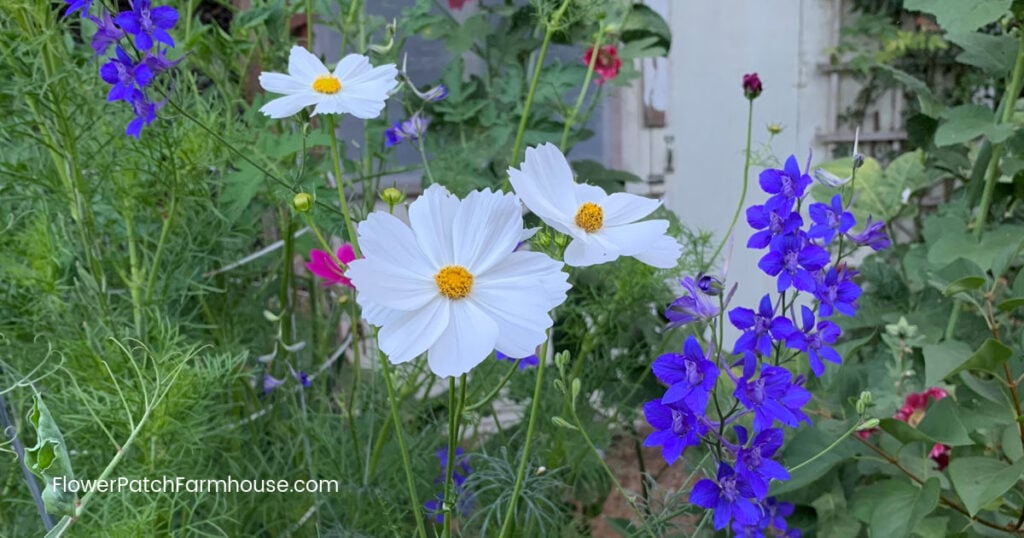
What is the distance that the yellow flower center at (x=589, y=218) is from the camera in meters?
0.46

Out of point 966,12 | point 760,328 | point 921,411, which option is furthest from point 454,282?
point 921,411

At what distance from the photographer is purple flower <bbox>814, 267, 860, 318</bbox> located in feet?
1.94

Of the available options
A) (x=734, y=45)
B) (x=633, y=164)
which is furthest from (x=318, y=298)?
(x=734, y=45)

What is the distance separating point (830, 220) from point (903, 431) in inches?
10.2

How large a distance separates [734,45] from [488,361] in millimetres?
1859

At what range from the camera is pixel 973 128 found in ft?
3.00

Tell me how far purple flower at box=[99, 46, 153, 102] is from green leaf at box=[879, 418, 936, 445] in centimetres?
66

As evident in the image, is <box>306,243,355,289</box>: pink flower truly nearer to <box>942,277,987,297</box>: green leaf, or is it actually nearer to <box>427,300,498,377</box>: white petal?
<box>427,300,498,377</box>: white petal

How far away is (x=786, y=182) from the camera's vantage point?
58 centimetres

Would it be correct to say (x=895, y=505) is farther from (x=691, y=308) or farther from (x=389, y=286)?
(x=389, y=286)

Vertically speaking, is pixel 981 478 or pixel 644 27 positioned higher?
pixel 644 27

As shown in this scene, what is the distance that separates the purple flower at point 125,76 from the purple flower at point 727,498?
46cm

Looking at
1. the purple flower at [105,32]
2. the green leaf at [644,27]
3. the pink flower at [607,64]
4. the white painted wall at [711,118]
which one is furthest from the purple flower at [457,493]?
the white painted wall at [711,118]

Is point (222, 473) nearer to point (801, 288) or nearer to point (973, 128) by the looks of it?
point (801, 288)
